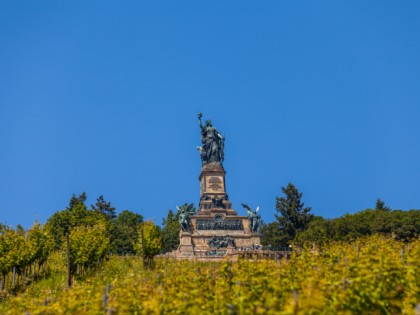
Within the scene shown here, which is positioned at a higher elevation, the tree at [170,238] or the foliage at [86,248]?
the tree at [170,238]

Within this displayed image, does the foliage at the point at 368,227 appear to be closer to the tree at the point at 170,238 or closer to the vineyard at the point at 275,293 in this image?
the tree at the point at 170,238

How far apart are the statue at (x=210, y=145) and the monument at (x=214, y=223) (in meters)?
0.13

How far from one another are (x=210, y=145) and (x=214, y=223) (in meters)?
12.3

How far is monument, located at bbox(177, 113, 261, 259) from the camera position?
2174 inches

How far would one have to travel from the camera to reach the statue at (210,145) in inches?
2571

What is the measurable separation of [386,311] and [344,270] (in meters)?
A: 3.10

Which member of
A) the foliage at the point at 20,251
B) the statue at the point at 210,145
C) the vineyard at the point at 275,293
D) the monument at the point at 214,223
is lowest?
the vineyard at the point at 275,293

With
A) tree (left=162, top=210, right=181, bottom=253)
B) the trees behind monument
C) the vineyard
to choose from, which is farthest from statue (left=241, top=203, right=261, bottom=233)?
the vineyard

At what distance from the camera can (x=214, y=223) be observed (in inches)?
2286

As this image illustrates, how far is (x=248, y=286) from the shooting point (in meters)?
15.9

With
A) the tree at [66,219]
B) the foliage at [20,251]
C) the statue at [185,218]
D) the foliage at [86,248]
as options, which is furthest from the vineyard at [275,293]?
the tree at [66,219]

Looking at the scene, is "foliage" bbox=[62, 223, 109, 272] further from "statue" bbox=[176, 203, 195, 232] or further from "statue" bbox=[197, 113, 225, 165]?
"statue" bbox=[197, 113, 225, 165]

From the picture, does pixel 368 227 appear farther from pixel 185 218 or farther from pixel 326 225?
pixel 185 218

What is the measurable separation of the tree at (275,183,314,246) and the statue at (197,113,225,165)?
19.2 m
